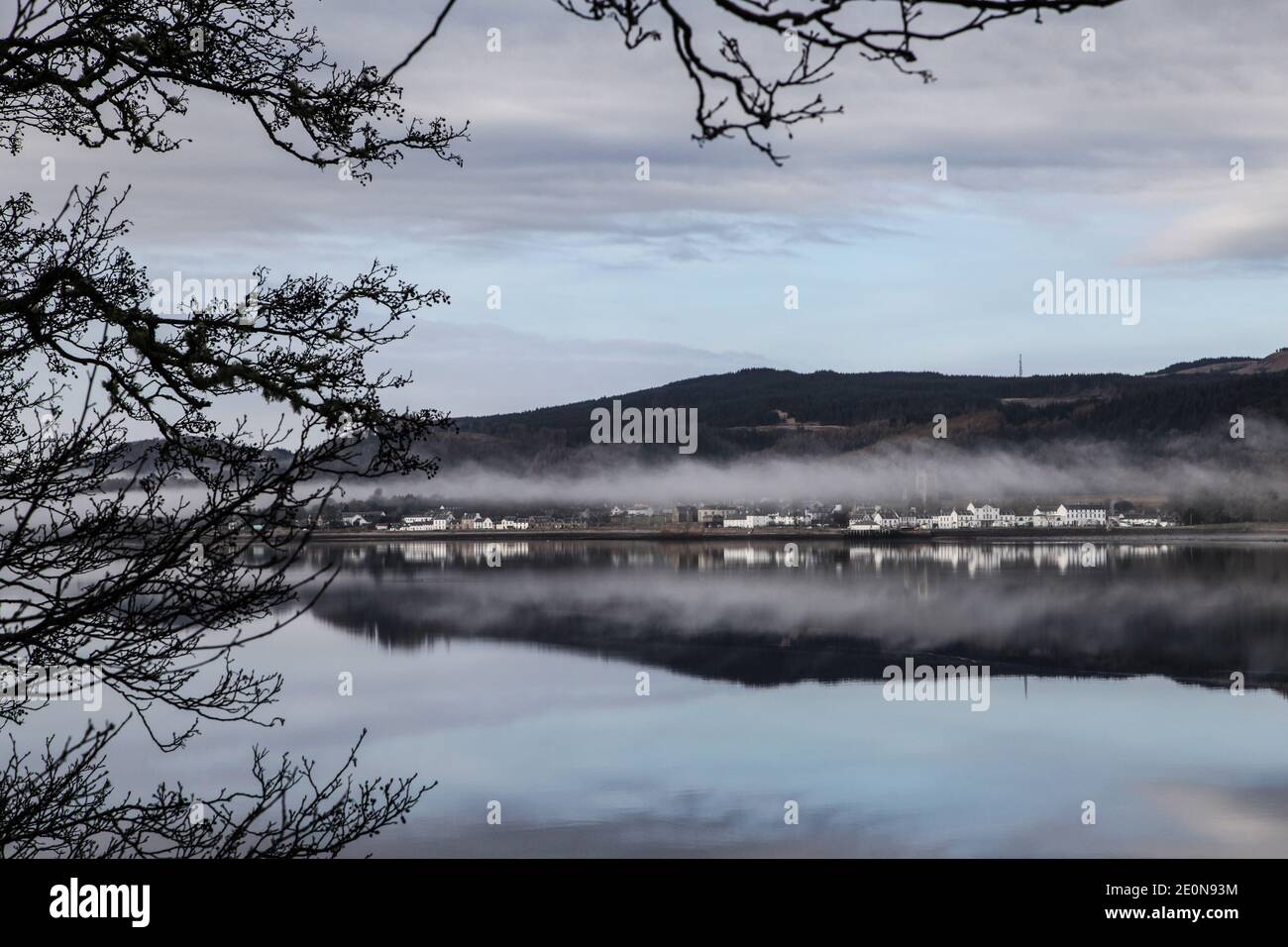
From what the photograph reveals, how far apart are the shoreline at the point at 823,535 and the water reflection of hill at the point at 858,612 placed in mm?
31638

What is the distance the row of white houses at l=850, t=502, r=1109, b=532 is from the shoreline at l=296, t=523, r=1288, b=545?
3025 millimetres

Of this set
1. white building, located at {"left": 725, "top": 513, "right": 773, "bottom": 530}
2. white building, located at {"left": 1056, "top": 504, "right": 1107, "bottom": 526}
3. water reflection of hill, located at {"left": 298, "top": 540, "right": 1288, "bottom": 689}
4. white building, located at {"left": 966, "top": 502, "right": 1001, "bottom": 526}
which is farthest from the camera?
white building, located at {"left": 725, "top": 513, "right": 773, "bottom": 530}

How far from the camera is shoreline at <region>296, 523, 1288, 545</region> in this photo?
106 metres

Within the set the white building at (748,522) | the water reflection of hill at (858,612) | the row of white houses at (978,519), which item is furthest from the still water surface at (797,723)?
the white building at (748,522)

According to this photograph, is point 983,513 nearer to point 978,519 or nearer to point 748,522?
point 978,519

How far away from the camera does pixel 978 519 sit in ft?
414

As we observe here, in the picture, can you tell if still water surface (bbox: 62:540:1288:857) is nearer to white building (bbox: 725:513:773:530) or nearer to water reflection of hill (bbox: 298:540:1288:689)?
water reflection of hill (bbox: 298:540:1288:689)

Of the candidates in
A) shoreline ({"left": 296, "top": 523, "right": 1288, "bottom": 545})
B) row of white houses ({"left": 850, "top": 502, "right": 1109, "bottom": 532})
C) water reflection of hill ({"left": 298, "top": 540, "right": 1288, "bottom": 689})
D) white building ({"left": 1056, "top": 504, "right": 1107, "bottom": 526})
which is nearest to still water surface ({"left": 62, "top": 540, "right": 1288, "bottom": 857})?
water reflection of hill ({"left": 298, "top": 540, "right": 1288, "bottom": 689})

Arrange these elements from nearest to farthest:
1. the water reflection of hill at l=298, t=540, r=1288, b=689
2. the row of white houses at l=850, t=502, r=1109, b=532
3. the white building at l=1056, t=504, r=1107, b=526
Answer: the water reflection of hill at l=298, t=540, r=1288, b=689
the white building at l=1056, t=504, r=1107, b=526
the row of white houses at l=850, t=502, r=1109, b=532

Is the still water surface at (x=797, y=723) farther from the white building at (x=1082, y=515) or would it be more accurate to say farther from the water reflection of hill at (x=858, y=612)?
the white building at (x=1082, y=515)

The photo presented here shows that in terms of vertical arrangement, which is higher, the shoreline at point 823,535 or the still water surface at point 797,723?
the still water surface at point 797,723

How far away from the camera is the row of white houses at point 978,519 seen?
121m
